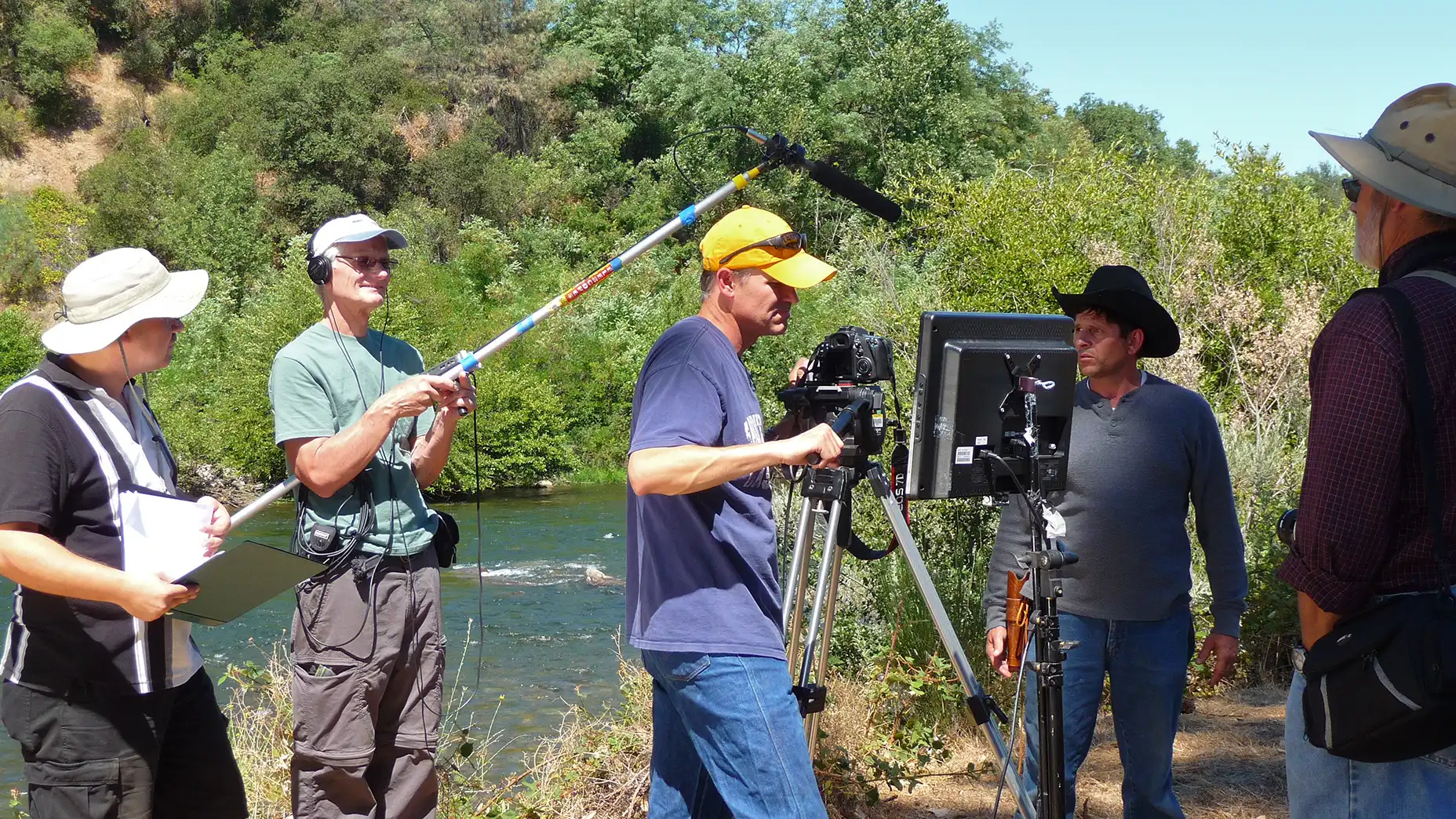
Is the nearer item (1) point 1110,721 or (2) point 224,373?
(1) point 1110,721

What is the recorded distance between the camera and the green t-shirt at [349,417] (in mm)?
3125

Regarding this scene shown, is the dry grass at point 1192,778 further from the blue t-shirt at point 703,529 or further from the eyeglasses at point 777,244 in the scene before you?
the eyeglasses at point 777,244

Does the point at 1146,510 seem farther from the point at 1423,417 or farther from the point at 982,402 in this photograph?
the point at 1423,417

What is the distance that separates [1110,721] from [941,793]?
146cm

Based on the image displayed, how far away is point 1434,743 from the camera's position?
173 cm

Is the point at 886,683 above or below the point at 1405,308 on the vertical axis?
below

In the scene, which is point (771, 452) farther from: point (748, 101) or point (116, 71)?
point (116, 71)

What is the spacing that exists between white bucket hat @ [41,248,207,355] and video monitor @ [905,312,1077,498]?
5.28ft

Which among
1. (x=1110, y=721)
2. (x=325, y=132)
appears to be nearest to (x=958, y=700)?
(x=1110, y=721)

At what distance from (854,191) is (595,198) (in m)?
39.2

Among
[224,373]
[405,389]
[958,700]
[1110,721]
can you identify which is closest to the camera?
[405,389]

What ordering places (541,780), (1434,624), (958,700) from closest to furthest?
(1434,624) < (541,780) < (958,700)

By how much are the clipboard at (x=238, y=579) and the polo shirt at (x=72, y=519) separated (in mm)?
105

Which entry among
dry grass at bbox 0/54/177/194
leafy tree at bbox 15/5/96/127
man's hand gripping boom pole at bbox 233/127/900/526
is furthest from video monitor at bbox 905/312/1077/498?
leafy tree at bbox 15/5/96/127
